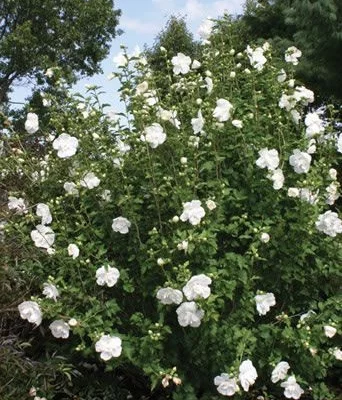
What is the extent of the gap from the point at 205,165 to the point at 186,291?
2.46 feet

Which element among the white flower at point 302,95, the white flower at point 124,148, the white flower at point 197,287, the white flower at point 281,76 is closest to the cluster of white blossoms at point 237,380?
the white flower at point 197,287

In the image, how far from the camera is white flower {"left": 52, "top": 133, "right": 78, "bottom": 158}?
3520 mm

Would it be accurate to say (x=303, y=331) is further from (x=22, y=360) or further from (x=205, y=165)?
(x=22, y=360)

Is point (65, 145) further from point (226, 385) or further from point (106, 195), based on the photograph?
point (226, 385)

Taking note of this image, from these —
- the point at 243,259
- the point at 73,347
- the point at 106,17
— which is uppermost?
the point at 243,259

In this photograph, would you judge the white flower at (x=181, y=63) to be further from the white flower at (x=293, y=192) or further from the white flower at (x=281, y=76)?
the white flower at (x=293, y=192)

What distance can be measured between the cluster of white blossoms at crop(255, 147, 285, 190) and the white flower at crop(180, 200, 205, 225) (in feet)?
1.70

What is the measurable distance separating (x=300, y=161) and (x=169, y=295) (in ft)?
3.60

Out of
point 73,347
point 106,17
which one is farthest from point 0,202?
point 106,17

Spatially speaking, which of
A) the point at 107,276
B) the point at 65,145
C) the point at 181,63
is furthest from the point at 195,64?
the point at 107,276

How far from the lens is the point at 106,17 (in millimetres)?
20328

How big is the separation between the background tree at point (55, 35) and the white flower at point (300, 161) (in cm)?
1601

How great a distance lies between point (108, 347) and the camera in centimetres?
319

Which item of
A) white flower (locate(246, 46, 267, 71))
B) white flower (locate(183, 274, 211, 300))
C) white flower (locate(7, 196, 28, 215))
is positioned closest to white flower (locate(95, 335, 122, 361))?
white flower (locate(183, 274, 211, 300))
